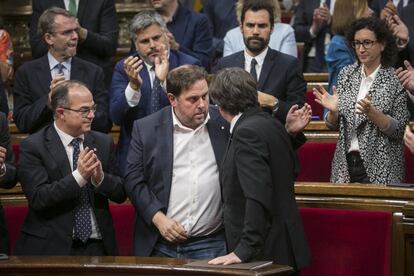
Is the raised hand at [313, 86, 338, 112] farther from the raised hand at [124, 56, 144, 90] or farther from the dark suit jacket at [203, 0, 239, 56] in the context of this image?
the dark suit jacket at [203, 0, 239, 56]

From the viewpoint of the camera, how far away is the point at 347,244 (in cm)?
485

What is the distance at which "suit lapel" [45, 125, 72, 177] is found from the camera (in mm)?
4648

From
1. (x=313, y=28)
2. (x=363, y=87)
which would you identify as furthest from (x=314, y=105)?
(x=363, y=87)

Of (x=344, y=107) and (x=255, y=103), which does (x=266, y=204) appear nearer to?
(x=255, y=103)

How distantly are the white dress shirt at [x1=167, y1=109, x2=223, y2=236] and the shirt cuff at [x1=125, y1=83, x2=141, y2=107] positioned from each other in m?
0.68

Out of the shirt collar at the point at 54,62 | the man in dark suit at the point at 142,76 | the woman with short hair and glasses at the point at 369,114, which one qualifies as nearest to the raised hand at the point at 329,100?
the woman with short hair and glasses at the point at 369,114

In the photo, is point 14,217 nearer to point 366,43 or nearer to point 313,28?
point 366,43

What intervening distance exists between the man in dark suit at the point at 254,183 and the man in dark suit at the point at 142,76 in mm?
972

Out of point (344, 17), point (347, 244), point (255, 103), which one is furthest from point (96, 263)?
point (344, 17)

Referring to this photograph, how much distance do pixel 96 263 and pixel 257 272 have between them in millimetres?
624

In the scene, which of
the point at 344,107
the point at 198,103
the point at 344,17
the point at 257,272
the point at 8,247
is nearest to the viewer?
the point at 257,272

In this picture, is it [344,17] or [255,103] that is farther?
[344,17]

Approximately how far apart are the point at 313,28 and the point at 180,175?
112 inches

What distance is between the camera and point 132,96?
5.18 m
